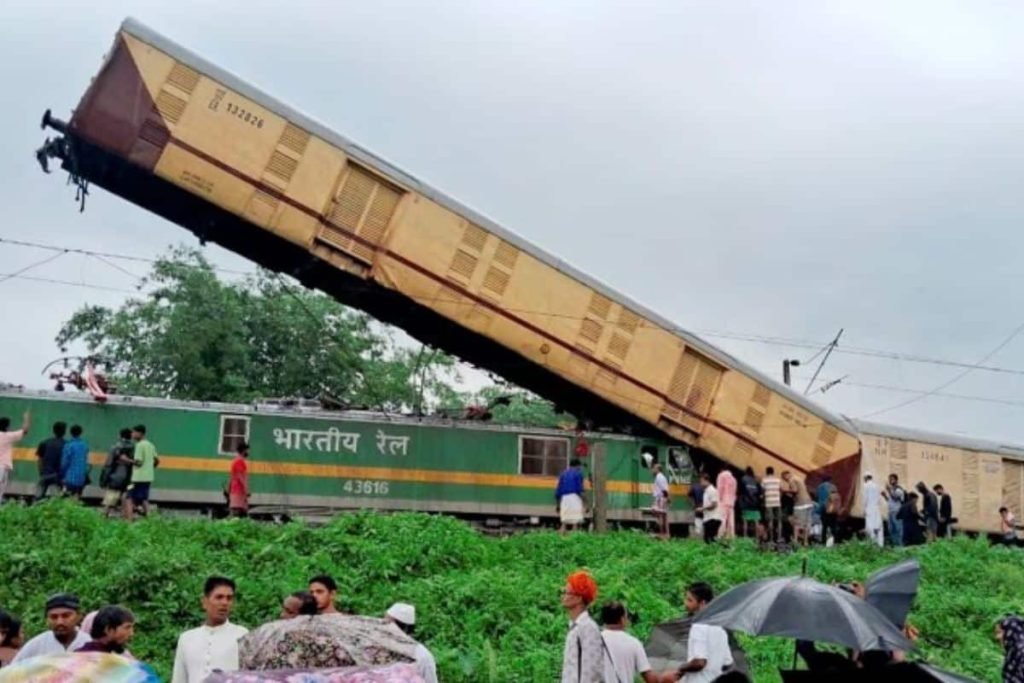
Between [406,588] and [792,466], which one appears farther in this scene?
[792,466]

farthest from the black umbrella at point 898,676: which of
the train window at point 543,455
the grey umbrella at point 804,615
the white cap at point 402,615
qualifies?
the train window at point 543,455

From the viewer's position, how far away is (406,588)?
11.0 metres

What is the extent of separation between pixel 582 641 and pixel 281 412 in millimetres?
13222

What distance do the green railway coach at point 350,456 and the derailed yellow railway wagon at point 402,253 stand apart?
1.09 metres

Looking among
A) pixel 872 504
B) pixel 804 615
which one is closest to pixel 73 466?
pixel 804 615

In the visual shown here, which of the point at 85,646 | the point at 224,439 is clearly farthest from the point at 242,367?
the point at 85,646

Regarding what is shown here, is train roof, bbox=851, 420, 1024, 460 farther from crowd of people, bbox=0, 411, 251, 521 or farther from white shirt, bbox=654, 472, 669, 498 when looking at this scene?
crowd of people, bbox=0, 411, 251, 521

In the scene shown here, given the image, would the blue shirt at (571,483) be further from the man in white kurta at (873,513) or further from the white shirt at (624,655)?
the white shirt at (624,655)

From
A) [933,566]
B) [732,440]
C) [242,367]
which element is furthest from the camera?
[242,367]

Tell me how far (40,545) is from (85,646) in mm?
7165

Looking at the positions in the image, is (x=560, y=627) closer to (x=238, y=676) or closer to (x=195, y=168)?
(x=238, y=676)

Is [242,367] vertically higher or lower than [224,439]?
higher

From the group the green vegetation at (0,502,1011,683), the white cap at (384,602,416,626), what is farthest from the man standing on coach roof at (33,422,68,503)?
the white cap at (384,602,416,626)

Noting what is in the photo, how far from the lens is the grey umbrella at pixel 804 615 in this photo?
491cm
